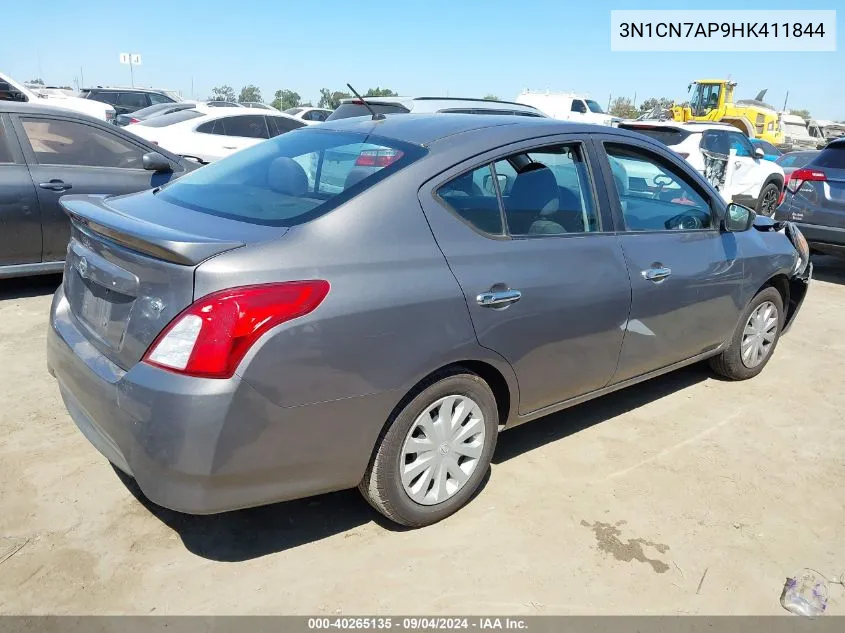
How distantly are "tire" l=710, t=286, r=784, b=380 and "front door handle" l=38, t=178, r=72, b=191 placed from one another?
16.9 ft

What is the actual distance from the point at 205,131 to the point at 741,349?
8993 mm

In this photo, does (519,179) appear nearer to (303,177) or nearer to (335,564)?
(303,177)

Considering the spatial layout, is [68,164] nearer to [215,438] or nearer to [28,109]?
[28,109]

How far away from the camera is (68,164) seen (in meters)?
5.81

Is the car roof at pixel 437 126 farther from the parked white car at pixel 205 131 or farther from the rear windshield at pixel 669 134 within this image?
the rear windshield at pixel 669 134

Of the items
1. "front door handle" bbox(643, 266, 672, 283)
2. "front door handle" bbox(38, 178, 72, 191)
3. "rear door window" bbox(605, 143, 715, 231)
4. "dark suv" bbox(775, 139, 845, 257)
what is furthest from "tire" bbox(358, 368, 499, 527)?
"dark suv" bbox(775, 139, 845, 257)

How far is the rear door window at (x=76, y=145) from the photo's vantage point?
568cm

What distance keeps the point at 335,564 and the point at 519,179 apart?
1812 mm

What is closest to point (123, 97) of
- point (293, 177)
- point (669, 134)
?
point (669, 134)

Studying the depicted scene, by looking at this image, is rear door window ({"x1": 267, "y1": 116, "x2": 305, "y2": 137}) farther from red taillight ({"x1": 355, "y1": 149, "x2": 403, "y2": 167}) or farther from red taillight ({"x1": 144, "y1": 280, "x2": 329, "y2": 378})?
red taillight ({"x1": 144, "y1": 280, "x2": 329, "y2": 378})

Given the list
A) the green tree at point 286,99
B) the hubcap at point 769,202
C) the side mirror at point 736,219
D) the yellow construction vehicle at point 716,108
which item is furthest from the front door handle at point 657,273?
the green tree at point 286,99

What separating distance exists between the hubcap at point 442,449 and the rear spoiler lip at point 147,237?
1023mm

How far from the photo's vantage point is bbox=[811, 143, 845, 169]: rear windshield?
7.52m

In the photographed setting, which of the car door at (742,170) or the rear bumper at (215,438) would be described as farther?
the car door at (742,170)
